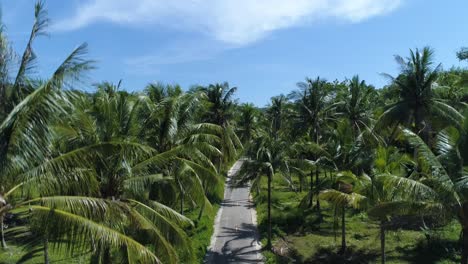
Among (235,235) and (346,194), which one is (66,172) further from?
(235,235)

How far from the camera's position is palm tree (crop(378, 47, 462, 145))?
997 inches

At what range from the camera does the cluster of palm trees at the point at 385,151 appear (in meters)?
13.6

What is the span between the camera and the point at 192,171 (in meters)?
17.0

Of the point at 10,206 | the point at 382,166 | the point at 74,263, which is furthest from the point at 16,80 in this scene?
the point at 74,263

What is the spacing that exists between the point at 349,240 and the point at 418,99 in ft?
28.6

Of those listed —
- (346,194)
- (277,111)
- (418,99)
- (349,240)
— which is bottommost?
(349,240)

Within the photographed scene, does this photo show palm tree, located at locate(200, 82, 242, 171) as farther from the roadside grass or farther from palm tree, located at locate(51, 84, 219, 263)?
palm tree, located at locate(51, 84, 219, 263)

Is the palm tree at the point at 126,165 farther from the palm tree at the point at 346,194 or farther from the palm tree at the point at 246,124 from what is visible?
the palm tree at the point at 246,124

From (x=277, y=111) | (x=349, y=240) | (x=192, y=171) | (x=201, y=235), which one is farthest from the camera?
(x=277, y=111)

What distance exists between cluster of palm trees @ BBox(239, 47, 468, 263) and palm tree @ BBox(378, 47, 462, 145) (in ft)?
0.16

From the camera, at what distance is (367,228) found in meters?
29.7

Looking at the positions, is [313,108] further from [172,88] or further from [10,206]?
[10,206]

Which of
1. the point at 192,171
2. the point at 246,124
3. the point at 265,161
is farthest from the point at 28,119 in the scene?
the point at 246,124

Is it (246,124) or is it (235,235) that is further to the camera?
(246,124)
